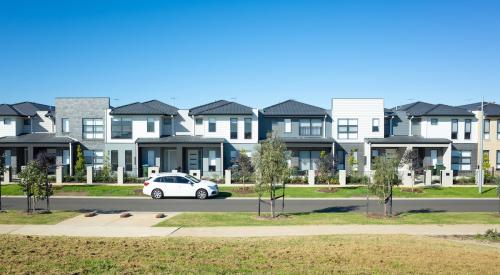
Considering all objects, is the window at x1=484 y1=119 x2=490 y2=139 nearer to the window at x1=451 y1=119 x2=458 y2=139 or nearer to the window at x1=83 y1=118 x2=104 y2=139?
the window at x1=451 y1=119 x2=458 y2=139

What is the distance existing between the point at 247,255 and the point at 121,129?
1201 inches

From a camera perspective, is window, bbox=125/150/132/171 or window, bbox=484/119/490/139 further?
window, bbox=484/119/490/139

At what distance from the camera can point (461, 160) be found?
40.5m

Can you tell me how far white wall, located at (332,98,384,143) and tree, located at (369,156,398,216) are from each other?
1936cm

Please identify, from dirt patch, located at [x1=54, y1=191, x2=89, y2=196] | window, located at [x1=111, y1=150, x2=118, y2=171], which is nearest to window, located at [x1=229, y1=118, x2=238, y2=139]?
window, located at [x1=111, y1=150, x2=118, y2=171]

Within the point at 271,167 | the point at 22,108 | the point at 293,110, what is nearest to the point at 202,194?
the point at 271,167

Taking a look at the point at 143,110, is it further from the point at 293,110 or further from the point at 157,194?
the point at 157,194

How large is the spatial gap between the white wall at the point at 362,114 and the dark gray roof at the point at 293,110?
167 cm

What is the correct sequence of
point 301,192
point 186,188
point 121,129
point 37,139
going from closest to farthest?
point 186,188
point 301,192
point 37,139
point 121,129

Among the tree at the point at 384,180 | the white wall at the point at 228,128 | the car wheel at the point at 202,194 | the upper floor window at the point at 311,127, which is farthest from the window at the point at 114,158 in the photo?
the tree at the point at 384,180

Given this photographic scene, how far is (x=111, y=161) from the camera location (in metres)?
39.6

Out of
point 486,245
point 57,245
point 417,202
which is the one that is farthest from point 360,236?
point 417,202

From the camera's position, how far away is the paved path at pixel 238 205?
22.8m

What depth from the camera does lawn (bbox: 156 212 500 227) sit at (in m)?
17.8
